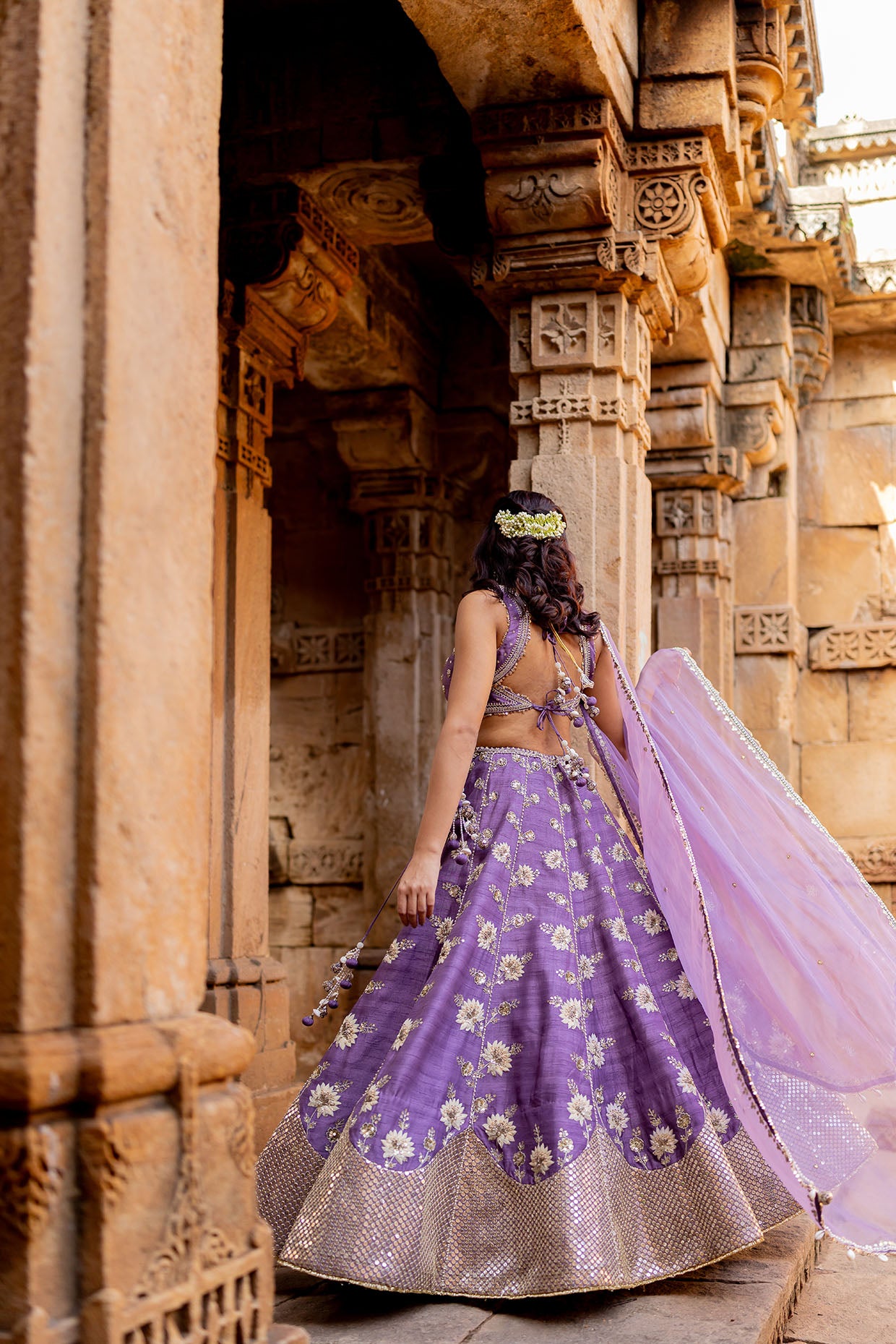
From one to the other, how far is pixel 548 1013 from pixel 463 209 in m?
2.87

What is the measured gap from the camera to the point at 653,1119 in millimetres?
2709

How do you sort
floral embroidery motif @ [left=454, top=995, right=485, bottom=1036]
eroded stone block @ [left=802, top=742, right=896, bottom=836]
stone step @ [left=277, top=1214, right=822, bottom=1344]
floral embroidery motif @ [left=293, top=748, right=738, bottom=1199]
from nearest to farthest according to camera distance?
stone step @ [left=277, top=1214, right=822, bottom=1344] < floral embroidery motif @ [left=293, top=748, right=738, bottom=1199] < floral embroidery motif @ [left=454, top=995, right=485, bottom=1036] < eroded stone block @ [left=802, top=742, right=896, bottom=836]

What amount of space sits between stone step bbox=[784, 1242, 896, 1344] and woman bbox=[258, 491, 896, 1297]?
0.24m

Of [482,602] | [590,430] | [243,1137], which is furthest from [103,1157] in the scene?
[590,430]

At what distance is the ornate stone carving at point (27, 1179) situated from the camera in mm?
1492

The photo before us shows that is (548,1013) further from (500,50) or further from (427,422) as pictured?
(427,422)

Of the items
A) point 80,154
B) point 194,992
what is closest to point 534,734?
point 194,992

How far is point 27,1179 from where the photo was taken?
1499mm

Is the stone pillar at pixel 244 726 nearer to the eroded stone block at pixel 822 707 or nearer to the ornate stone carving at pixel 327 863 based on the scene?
the ornate stone carving at pixel 327 863

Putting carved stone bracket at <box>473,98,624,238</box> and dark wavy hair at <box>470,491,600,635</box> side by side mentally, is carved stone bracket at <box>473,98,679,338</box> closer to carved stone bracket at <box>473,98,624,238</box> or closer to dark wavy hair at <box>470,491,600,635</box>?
carved stone bracket at <box>473,98,624,238</box>

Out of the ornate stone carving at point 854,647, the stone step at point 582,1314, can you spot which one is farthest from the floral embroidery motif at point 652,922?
the ornate stone carving at point 854,647

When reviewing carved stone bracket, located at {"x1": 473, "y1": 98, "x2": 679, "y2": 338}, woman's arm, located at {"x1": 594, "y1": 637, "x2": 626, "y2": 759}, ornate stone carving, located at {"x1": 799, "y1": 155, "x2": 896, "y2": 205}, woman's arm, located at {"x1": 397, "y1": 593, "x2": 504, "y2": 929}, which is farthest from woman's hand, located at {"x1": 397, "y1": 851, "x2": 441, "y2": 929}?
ornate stone carving, located at {"x1": 799, "y1": 155, "x2": 896, "y2": 205}

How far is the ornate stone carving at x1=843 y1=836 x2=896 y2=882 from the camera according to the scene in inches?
283

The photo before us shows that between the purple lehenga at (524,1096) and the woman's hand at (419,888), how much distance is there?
0.25 feet
